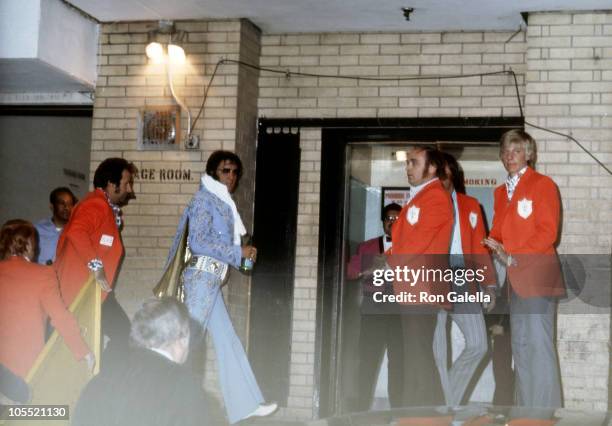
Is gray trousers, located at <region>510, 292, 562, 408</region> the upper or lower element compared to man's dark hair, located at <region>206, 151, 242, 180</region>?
lower

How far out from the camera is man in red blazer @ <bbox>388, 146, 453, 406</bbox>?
7.00 metres

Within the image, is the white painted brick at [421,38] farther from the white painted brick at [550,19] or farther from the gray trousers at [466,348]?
the gray trousers at [466,348]

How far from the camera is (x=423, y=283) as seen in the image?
692cm

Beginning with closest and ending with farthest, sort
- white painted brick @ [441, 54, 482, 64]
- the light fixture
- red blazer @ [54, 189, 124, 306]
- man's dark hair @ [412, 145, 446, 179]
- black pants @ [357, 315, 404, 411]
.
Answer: man's dark hair @ [412, 145, 446, 179] < red blazer @ [54, 189, 124, 306] < black pants @ [357, 315, 404, 411] < white painted brick @ [441, 54, 482, 64] < the light fixture

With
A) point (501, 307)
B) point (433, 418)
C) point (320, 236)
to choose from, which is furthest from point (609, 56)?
point (433, 418)

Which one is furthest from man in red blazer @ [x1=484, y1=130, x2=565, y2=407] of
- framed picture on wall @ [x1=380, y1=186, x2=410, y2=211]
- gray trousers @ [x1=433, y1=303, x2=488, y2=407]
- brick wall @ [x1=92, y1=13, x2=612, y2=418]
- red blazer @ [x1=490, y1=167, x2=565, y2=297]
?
framed picture on wall @ [x1=380, y1=186, x2=410, y2=211]

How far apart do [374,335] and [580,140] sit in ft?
7.57

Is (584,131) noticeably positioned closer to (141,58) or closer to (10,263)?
(141,58)

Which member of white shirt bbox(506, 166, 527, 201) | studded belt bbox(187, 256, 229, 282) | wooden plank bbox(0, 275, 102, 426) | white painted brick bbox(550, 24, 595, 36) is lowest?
wooden plank bbox(0, 275, 102, 426)

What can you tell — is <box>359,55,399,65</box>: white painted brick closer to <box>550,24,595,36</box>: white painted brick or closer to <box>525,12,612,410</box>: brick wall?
<box>525,12,612,410</box>: brick wall

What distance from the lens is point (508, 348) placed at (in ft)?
28.3

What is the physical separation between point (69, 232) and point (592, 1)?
4.31 m

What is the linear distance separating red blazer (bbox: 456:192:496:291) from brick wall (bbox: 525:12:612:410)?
2.94 ft

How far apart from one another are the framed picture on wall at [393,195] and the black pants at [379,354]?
1.39 meters
